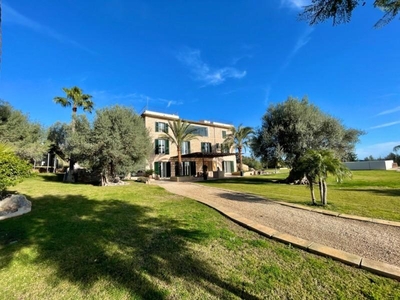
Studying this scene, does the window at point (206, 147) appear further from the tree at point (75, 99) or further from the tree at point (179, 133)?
the tree at point (75, 99)

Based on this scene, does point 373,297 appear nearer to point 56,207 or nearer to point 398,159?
point 56,207

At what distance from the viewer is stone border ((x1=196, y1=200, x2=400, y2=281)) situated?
2.43 metres

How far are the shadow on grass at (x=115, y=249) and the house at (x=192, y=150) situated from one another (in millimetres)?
17343

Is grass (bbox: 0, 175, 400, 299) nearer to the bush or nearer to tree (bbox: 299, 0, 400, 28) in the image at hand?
the bush

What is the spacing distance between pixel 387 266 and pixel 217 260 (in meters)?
2.20

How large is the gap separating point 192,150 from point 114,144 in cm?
1546

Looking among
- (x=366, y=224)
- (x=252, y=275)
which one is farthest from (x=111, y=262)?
(x=366, y=224)

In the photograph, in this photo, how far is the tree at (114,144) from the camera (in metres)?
12.8

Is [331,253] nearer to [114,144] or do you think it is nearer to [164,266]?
[164,266]

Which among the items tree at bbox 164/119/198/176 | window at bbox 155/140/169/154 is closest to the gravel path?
tree at bbox 164/119/198/176

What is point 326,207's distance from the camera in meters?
5.96

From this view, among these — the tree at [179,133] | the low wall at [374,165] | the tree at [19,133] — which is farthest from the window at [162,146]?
the low wall at [374,165]

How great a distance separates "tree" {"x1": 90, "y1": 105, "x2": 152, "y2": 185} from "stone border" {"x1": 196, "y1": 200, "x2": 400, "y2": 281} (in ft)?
36.6

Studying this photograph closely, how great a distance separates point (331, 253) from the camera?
2.90 meters
